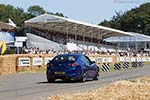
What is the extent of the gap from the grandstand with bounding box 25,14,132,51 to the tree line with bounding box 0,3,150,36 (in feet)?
128

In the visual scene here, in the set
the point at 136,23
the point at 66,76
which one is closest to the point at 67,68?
the point at 66,76

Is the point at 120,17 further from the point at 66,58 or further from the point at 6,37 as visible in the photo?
the point at 66,58

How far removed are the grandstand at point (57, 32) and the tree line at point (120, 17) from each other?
39.1 m

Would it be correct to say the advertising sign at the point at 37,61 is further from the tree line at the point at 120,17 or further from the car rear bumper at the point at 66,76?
the tree line at the point at 120,17

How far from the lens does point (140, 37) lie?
111 meters

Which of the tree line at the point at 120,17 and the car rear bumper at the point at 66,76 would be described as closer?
the car rear bumper at the point at 66,76

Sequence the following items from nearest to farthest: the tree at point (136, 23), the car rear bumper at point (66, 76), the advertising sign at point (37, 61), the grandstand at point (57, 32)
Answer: the car rear bumper at point (66, 76) < the advertising sign at point (37, 61) < the grandstand at point (57, 32) < the tree at point (136, 23)

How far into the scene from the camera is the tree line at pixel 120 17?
125 m

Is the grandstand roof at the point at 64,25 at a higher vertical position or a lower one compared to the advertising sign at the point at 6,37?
higher

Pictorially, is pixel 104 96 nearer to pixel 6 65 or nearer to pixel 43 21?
pixel 6 65

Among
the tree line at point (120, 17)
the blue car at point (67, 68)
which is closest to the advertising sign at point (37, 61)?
the blue car at point (67, 68)

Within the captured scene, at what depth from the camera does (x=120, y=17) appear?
→ 555 ft

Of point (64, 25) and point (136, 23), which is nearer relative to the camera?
point (64, 25)

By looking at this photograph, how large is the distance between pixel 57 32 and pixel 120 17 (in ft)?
328
